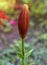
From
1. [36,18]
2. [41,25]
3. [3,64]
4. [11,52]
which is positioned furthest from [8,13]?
[3,64]

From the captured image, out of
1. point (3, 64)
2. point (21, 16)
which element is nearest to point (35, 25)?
point (3, 64)

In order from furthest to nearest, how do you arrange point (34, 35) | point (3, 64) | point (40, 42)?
point (34, 35), point (40, 42), point (3, 64)

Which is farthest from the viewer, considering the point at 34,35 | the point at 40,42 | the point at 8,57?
the point at 34,35

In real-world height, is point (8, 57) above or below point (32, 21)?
above

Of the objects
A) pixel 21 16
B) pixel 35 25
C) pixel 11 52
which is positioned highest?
pixel 21 16

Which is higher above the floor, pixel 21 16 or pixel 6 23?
pixel 21 16

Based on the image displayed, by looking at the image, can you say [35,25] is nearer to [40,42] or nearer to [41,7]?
[41,7]

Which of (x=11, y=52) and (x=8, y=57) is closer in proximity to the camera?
(x=8, y=57)

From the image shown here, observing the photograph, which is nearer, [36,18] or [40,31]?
[40,31]

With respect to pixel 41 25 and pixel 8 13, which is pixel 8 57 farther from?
pixel 8 13
